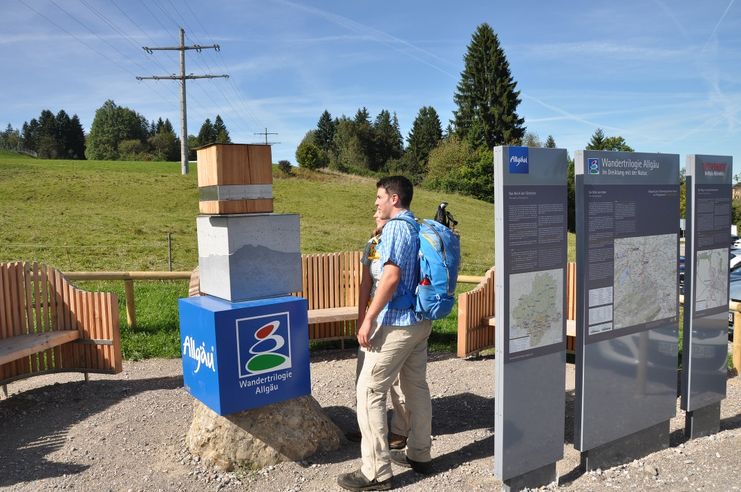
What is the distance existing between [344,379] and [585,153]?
12.1 feet

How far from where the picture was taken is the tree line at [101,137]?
78250 millimetres

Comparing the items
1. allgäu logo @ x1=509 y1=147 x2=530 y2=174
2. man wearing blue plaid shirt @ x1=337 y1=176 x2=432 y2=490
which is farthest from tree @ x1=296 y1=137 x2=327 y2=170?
allgäu logo @ x1=509 y1=147 x2=530 y2=174

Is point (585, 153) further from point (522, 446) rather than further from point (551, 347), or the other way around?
point (522, 446)

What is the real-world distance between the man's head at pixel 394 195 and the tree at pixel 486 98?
5304 cm

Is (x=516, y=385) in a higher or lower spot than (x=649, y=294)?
lower

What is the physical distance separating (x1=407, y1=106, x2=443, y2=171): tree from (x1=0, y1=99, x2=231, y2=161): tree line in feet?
85.5

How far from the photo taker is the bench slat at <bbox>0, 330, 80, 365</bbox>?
516 cm

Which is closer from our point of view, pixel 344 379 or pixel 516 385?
pixel 516 385

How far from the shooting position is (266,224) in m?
4.25

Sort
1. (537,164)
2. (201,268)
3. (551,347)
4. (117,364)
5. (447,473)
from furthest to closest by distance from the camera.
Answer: (117,364)
(201,268)
(447,473)
(551,347)
(537,164)

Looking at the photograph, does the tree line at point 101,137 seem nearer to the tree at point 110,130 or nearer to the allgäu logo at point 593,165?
the tree at point 110,130

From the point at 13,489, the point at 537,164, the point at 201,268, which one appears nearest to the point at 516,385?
the point at 537,164

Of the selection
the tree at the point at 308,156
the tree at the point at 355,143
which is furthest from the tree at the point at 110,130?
the tree at the point at 308,156

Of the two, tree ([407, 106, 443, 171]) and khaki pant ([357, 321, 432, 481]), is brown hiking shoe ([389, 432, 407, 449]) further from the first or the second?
tree ([407, 106, 443, 171])
